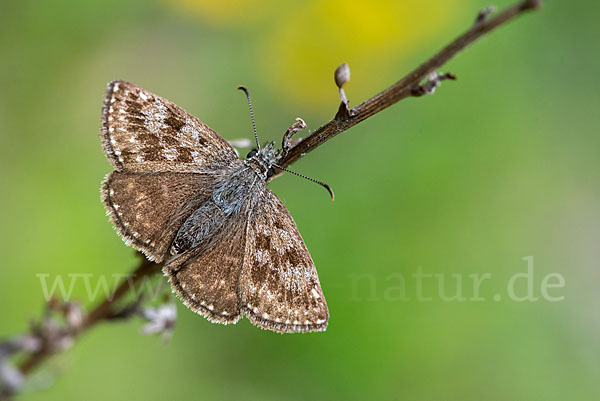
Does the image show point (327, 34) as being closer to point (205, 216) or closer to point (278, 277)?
point (205, 216)

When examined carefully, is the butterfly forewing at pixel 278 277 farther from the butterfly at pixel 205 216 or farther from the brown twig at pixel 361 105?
the brown twig at pixel 361 105

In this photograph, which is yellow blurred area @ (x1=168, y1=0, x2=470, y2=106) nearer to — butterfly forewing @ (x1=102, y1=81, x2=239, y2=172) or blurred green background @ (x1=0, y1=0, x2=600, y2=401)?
blurred green background @ (x1=0, y1=0, x2=600, y2=401)

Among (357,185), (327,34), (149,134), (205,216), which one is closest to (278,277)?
(205,216)

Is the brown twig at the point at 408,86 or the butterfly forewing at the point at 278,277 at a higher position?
the brown twig at the point at 408,86

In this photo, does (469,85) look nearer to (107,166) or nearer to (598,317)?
(598,317)

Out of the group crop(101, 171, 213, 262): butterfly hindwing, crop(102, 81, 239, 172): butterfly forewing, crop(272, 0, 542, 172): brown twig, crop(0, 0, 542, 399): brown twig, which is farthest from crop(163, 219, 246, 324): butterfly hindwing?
crop(272, 0, 542, 172): brown twig

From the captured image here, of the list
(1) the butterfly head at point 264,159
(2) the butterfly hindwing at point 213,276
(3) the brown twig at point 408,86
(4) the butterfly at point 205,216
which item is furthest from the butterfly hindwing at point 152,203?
(3) the brown twig at point 408,86
